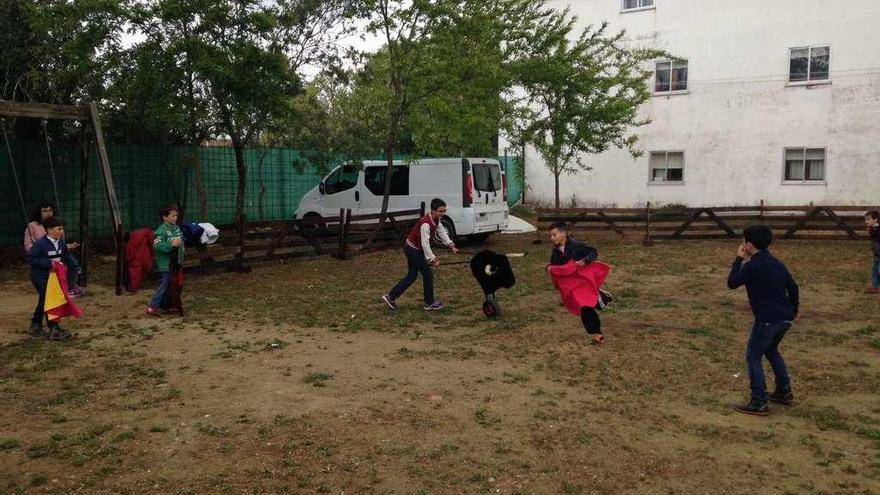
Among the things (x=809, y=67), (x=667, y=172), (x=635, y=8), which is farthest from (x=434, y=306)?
(x=635, y=8)

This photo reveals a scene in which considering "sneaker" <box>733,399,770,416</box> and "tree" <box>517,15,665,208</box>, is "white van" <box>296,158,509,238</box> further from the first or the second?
"sneaker" <box>733,399,770,416</box>

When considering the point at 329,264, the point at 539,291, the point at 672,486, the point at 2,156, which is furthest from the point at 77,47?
the point at 672,486

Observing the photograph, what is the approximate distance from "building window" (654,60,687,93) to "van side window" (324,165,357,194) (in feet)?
41.1

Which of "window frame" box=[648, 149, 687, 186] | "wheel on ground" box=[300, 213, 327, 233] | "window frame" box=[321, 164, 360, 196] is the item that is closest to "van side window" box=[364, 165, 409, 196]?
"window frame" box=[321, 164, 360, 196]

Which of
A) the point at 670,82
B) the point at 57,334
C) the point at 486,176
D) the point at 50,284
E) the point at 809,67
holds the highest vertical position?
the point at 809,67

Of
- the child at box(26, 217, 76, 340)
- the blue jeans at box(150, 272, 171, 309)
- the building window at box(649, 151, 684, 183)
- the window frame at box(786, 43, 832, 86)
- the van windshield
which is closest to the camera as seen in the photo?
the child at box(26, 217, 76, 340)

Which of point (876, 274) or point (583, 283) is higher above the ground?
point (583, 283)

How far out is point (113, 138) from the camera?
1616cm

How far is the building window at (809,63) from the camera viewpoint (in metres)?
22.6

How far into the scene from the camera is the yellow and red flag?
8141mm

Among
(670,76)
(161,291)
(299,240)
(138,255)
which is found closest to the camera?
(161,291)

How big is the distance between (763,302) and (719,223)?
41.4 feet

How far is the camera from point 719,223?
17.7 metres

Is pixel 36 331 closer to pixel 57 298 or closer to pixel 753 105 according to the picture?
pixel 57 298
